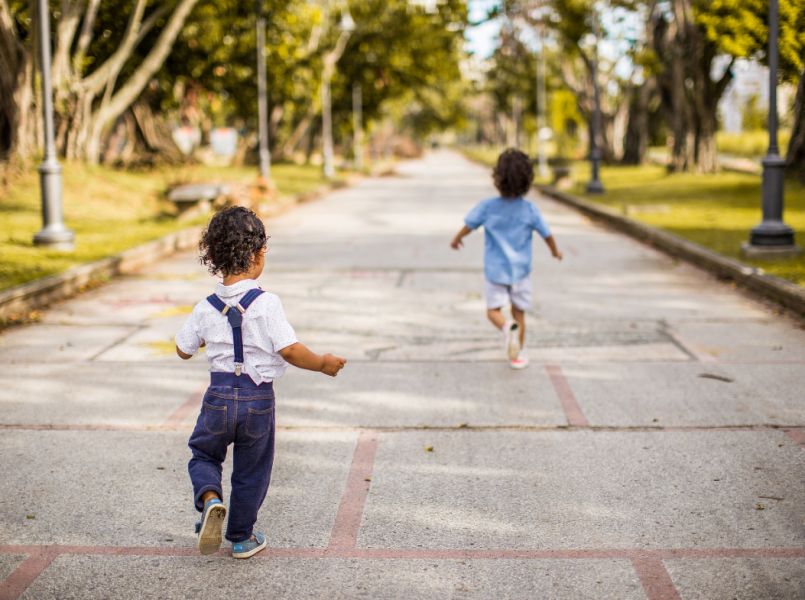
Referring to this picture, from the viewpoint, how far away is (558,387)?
6.95 meters

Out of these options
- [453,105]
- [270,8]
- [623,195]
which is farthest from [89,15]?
[453,105]

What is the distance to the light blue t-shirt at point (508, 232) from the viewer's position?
7574 millimetres

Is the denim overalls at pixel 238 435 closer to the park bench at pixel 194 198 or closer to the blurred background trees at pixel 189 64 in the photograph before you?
the park bench at pixel 194 198

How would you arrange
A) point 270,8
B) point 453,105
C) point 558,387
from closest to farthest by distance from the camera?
point 558,387 < point 270,8 < point 453,105

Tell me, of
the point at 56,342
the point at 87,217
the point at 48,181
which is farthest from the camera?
the point at 87,217

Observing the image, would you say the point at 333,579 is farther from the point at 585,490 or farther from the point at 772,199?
the point at 772,199

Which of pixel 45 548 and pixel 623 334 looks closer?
pixel 45 548

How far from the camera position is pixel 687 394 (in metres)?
6.70

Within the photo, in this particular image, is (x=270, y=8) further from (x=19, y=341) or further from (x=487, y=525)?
(x=487, y=525)

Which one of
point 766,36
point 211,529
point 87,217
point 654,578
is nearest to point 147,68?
point 87,217

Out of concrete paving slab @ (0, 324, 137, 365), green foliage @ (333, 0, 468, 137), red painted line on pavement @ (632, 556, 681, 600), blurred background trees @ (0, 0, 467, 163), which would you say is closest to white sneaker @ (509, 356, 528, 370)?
concrete paving slab @ (0, 324, 137, 365)

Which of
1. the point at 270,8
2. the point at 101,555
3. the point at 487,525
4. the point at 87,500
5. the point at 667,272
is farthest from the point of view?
the point at 270,8

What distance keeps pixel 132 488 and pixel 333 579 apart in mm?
1479

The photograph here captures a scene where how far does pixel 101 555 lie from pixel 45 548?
0.25 meters
